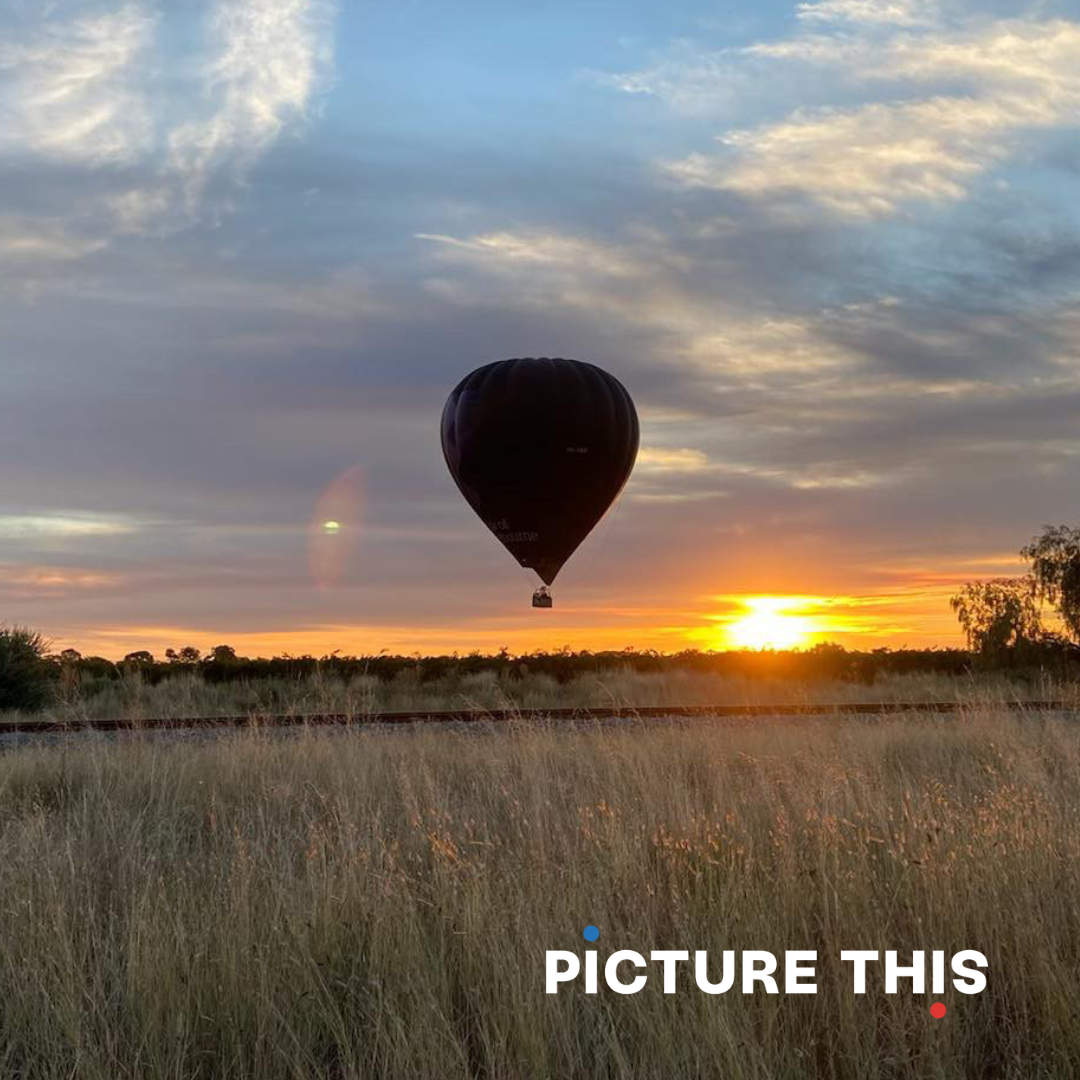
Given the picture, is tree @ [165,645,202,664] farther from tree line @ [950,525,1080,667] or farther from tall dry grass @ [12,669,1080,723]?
tree line @ [950,525,1080,667]

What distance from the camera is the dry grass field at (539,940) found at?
5637mm

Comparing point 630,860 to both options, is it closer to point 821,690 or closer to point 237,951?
point 237,951

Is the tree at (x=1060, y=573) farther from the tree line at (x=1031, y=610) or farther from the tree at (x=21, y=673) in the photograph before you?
the tree at (x=21, y=673)

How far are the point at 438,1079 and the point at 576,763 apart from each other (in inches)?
330

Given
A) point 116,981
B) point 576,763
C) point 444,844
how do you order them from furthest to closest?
1. point 576,763
2. point 444,844
3. point 116,981

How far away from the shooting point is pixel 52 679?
28.2 meters

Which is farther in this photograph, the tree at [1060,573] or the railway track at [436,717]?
the tree at [1060,573]

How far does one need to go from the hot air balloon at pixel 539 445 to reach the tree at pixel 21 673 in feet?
37.1

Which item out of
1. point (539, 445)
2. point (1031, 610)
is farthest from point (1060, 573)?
point (539, 445)

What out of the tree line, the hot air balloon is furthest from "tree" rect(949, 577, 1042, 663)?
the hot air balloon

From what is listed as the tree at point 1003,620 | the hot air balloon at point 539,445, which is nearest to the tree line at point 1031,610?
the tree at point 1003,620

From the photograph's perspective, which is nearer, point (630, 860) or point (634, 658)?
point (630, 860)

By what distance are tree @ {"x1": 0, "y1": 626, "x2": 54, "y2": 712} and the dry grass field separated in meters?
17.7

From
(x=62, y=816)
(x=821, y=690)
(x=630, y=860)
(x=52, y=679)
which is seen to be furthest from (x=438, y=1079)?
(x=821, y=690)
